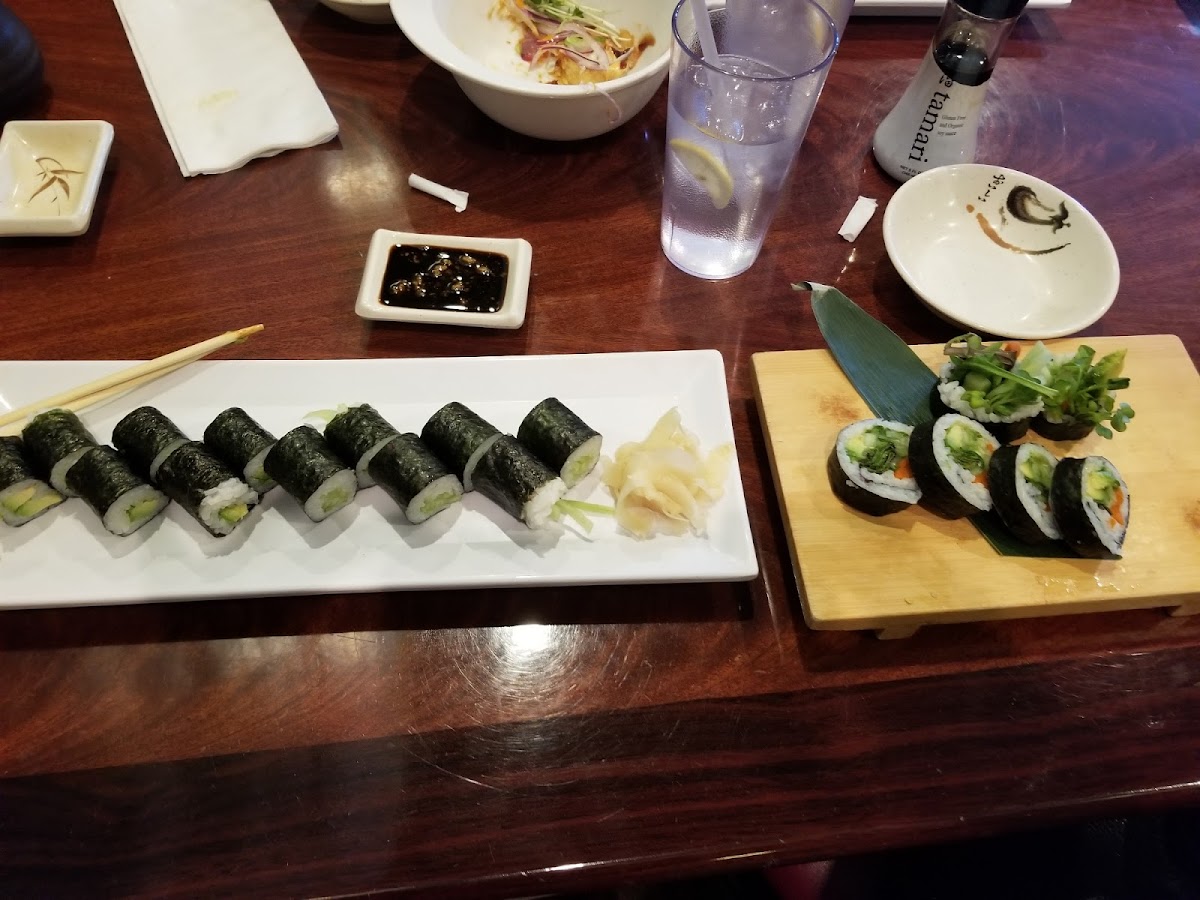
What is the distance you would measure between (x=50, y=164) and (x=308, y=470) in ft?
4.11

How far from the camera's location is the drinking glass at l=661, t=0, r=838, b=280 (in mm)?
1471

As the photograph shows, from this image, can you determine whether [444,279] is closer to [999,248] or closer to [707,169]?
[707,169]

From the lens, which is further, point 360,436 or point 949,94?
point 949,94

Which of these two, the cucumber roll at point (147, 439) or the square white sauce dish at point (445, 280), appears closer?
the cucumber roll at point (147, 439)

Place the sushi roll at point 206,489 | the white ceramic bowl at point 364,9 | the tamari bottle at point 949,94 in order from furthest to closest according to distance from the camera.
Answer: the white ceramic bowl at point 364,9
the tamari bottle at point 949,94
the sushi roll at point 206,489

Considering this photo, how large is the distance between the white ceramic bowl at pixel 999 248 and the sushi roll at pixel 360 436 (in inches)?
44.8

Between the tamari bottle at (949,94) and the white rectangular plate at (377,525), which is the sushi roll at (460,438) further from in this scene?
the tamari bottle at (949,94)

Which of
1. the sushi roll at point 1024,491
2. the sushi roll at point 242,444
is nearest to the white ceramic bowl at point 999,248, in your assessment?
the sushi roll at point 1024,491

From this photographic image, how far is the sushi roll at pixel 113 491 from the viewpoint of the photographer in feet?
4.19

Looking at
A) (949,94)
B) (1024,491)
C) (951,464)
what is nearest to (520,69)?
(949,94)

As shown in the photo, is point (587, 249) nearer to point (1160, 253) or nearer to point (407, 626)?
point (407, 626)

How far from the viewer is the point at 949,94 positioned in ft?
5.76

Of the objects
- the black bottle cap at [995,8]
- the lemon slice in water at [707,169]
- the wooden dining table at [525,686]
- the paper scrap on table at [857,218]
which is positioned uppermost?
the black bottle cap at [995,8]

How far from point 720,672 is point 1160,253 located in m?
1.56
